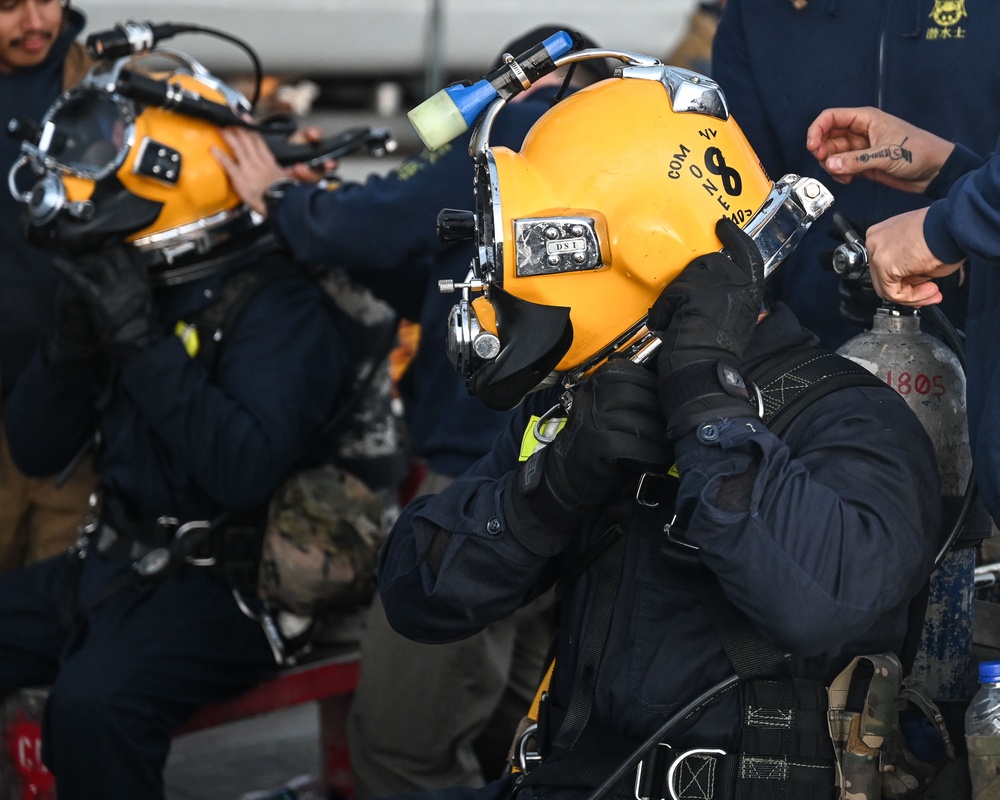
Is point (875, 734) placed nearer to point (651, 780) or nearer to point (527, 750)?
point (651, 780)

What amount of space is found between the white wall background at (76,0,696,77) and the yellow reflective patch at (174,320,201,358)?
12.3 feet

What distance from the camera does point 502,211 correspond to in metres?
1.98

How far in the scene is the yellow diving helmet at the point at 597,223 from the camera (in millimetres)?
1978

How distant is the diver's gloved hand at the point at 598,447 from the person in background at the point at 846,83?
1.89ft

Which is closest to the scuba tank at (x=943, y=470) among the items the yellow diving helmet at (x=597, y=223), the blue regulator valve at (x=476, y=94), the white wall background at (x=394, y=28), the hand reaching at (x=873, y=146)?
the hand reaching at (x=873, y=146)

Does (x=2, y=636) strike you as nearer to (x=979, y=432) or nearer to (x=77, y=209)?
(x=77, y=209)

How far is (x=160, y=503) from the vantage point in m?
3.46

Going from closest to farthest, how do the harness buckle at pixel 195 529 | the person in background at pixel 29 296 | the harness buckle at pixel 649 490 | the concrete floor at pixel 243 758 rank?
1. the harness buckle at pixel 649 490
2. the harness buckle at pixel 195 529
3. the person in background at pixel 29 296
4. the concrete floor at pixel 243 758

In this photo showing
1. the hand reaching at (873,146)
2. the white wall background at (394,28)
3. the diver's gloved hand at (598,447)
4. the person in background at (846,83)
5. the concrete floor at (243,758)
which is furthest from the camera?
the white wall background at (394,28)

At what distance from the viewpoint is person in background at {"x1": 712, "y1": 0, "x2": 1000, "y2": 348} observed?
2.52m

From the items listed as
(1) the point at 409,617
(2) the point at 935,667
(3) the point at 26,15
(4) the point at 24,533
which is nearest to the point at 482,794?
(1) the point at 409,617

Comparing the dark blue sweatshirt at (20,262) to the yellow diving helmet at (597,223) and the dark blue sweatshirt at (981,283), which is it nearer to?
the yellow diving helmet at (597,223)

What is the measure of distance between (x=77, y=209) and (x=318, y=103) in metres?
4.77

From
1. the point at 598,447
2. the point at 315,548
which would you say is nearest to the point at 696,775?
the point at 598,447
